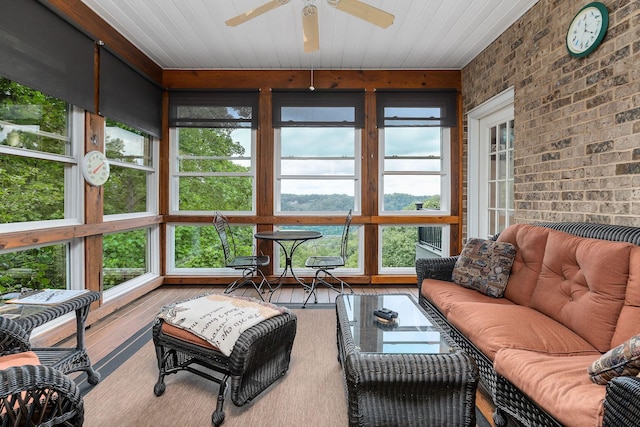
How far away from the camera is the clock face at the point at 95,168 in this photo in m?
3.04

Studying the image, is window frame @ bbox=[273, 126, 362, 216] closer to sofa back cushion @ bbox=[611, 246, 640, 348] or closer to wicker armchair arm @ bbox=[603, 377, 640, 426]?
sofa back cushion @ bbox=[611, 246, 640, 348]

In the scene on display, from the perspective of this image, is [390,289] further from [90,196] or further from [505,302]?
[90,196]

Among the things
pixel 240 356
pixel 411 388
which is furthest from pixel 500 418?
pixel 240 356

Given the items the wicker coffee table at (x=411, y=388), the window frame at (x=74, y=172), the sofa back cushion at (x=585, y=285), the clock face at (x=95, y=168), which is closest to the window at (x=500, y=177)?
the sofa back cushion at (x=585, y=285)

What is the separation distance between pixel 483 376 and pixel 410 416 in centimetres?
63

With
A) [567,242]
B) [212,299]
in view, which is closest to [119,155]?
[212,299]

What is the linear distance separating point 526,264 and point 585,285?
0.56 m

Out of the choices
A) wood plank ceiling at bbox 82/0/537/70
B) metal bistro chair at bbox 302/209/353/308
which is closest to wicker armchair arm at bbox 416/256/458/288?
metal bistro chair at bbox 302/209/353/308

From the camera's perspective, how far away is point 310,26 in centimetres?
258

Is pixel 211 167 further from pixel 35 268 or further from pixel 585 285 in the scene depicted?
pixel 585 285

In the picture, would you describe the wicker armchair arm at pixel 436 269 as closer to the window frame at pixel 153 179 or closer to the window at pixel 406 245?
the window at pixel 406 245

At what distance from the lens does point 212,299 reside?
229cm

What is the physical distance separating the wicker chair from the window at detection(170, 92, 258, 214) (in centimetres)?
349

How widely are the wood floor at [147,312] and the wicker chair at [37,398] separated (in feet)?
5.17
